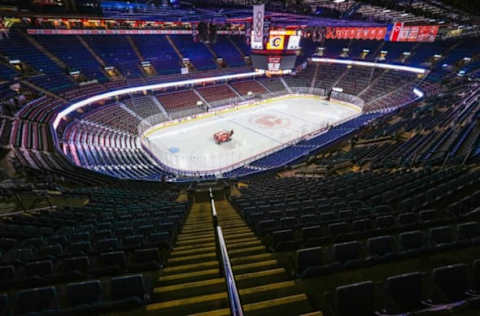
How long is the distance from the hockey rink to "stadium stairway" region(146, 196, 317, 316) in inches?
735

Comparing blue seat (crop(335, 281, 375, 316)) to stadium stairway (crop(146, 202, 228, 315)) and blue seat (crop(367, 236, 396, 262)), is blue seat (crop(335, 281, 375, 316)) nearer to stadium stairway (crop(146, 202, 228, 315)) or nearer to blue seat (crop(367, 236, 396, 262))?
stadium stairway (crop(146, 202, 228, 315))

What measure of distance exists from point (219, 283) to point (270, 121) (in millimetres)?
32630

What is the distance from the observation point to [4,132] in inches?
688

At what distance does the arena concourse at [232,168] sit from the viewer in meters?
3.44

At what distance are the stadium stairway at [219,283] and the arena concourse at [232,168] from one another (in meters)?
0.03

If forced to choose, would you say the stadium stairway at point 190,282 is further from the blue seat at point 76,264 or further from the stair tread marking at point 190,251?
the blue seat at point 76,264

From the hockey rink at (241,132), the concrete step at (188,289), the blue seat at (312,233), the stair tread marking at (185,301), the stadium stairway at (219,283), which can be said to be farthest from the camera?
the hockey rink at (241,132)

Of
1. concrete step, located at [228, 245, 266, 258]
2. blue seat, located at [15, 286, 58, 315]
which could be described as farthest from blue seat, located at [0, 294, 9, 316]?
concrete step, located at [228, 245, 266, 258]

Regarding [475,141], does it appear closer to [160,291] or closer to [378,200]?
[378,200]

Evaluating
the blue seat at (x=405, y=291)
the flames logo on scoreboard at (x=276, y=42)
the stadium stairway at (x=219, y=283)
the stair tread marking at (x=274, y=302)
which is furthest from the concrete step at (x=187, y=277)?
the flames logo on scoreboard at (x=276, y=42)

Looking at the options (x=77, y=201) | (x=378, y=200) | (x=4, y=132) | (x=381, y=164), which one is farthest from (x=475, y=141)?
(x=4, y=132)

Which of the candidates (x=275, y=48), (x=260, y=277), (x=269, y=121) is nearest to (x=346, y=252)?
(x=260, y=277)

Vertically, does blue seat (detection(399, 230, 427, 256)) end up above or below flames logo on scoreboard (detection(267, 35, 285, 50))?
below

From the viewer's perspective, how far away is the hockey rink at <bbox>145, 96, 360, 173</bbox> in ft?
84.2
